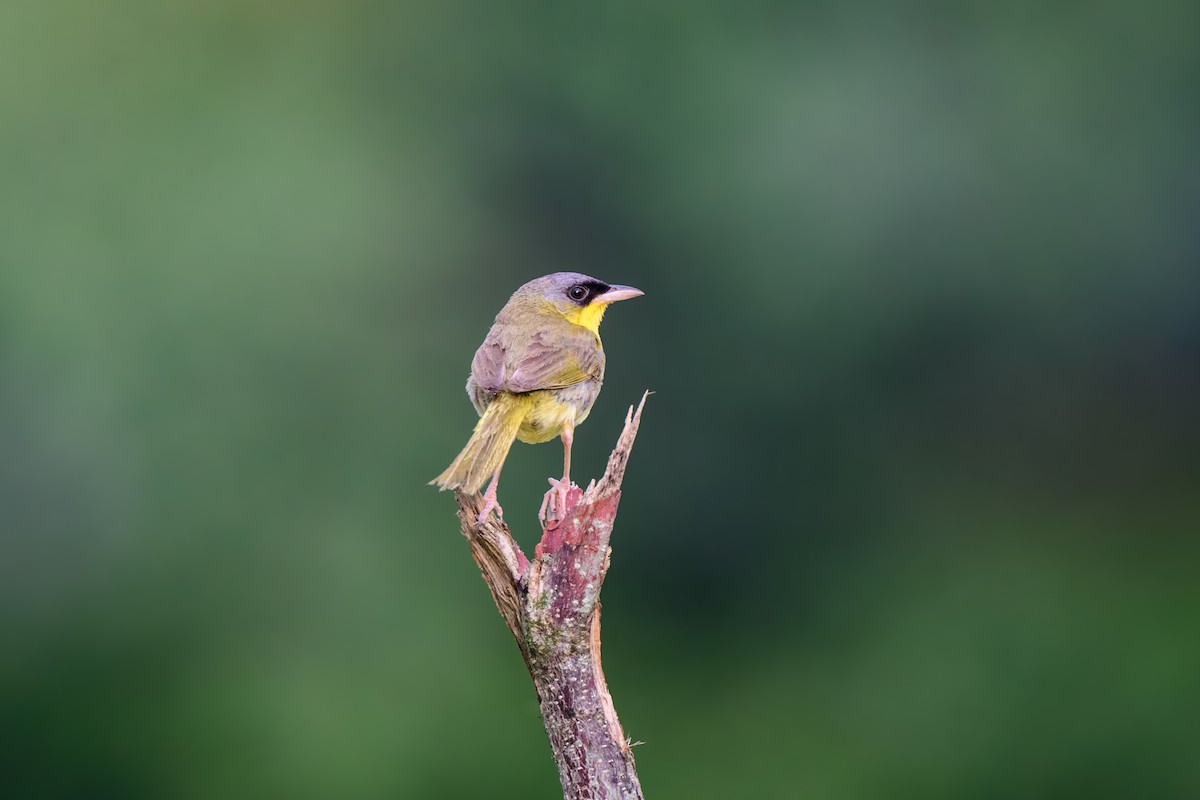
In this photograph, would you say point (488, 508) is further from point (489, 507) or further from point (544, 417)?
point (544, 417)

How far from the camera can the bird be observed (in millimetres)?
4426

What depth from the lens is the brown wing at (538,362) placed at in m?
4.75

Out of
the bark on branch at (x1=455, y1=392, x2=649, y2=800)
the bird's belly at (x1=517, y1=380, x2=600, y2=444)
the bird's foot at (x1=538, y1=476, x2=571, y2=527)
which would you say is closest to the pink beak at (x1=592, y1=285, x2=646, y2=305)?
the bird's belly at (x1=517, y1=380, x2=600, y2=444)

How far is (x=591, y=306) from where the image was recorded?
5.63 m

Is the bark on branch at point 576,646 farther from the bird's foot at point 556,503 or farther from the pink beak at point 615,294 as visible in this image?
the pink beak at point 615,294

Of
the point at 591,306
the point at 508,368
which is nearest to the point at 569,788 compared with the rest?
the point at 508,368

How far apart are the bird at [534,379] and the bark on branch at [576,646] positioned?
15 centimetres

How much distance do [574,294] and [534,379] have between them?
2.90ft

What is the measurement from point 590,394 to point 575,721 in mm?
1476

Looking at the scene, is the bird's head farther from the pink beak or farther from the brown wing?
the brown wing

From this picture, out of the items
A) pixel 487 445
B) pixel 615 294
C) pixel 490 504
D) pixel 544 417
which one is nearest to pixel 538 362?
pixel 544 417

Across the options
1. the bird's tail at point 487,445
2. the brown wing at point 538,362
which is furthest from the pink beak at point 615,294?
the bird's tail at point 487,445

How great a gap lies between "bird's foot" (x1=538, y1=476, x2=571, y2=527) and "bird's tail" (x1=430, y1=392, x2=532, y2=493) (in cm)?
22

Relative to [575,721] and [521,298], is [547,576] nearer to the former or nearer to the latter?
[575,721]
